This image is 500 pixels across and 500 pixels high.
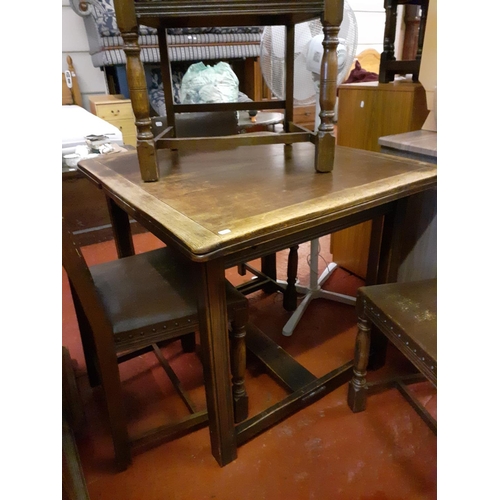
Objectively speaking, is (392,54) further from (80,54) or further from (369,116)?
(80,54)

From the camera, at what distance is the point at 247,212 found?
3.01ft

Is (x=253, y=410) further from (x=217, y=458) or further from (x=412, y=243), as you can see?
(x=412, y=243)

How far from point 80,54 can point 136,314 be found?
4.30 metres

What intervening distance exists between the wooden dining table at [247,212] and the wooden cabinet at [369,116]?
1.26 feet

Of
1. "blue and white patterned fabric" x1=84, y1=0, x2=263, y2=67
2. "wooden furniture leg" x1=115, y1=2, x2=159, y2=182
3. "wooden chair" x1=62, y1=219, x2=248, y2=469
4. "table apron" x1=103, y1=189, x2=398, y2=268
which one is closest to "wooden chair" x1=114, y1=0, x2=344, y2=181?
"wooden furniture leg" x1=115, y1=2, x2=159, y2=182

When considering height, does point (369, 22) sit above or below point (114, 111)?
above

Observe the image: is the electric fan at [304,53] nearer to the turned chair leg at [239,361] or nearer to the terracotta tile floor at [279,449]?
the turned chair leg at [239,361]

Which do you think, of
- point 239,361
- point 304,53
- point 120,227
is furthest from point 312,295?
point 304,53

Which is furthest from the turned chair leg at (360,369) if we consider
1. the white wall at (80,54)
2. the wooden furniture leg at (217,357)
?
the white wall at (80,54)

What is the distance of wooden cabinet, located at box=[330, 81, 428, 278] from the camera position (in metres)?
1.64

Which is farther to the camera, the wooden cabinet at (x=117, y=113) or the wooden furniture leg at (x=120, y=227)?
the wooden cabinet at (x=117, y=113)

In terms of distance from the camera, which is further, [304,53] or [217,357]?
[304,53]

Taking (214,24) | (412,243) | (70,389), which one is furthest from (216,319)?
(412,243)

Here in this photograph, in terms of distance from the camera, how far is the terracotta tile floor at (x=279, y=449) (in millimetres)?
1157
